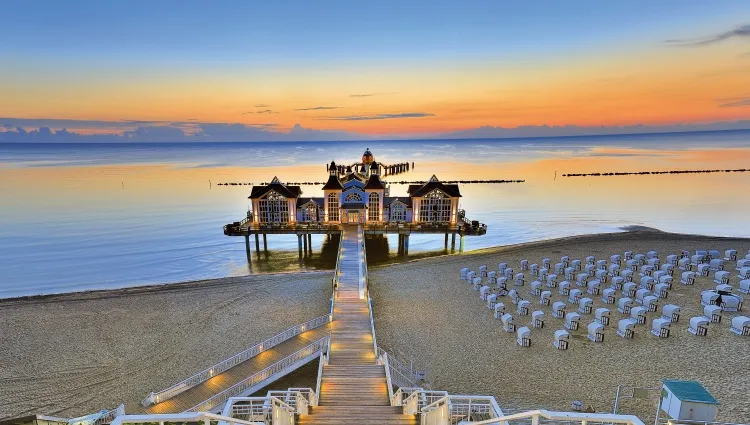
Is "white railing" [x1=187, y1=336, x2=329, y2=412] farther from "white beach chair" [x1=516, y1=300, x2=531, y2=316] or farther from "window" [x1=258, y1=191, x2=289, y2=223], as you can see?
"window" [x1=258, y1=191, x2=289, y2=223]

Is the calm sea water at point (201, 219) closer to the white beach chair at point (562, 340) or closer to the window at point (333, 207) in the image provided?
the window at point (333, 207)

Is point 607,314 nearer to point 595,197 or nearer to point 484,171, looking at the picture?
point 595,197

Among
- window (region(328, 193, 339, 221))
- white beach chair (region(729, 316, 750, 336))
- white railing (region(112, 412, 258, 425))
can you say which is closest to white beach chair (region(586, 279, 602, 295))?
white beach chair (region(729, 316, 750, 336))

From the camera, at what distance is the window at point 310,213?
39.7 metres

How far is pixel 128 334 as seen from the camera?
19859mm

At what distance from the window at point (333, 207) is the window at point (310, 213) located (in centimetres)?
147

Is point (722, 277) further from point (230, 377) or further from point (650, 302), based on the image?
point (230, 377)

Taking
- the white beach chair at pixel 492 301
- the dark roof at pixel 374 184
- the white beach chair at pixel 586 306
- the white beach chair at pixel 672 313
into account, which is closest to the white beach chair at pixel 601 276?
the white beach chair at pixel 586 306

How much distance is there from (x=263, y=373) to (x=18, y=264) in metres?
33.0

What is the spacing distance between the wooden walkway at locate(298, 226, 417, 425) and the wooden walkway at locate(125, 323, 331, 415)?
1268mm

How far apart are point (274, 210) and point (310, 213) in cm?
363

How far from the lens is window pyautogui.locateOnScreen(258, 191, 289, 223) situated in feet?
129

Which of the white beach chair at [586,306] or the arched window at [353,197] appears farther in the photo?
the arched window at [353,197]

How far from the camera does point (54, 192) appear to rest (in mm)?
67500
